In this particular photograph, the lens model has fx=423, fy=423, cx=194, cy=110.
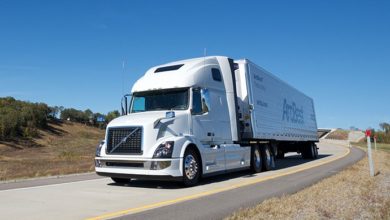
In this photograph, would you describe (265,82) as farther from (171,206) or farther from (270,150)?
(171,206)

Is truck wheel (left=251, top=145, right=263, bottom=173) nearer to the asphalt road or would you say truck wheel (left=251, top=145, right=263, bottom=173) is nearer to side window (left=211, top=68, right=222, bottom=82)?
the asphalt road

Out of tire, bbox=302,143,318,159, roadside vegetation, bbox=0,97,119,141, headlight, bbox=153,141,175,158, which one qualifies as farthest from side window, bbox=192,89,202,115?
roadside vegetation, bbox=0,97,119,141

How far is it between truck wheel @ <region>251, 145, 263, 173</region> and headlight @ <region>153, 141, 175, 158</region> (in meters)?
5.60

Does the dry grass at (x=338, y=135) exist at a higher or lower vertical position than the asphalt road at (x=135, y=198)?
higher

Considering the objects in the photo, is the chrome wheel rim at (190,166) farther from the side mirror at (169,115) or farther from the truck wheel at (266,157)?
the truck wheel at (266,157)

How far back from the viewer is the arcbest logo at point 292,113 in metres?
20.4

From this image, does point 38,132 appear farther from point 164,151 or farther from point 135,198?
point 135,198

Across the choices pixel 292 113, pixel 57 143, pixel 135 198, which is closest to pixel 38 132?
pixel 57 143

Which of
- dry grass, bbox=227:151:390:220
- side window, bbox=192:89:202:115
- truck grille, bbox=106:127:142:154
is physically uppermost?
side window, bbox=192:89:202:115

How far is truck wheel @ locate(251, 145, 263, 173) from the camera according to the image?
15.1m

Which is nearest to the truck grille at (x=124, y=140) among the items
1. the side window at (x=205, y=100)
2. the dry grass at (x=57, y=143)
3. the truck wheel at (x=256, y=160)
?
the side window at (x=205, y=100)

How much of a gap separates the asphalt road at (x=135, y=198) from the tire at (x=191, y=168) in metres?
0.24

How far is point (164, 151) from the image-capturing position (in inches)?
400

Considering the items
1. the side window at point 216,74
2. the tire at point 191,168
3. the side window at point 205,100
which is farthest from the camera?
the side window at point 216,74
